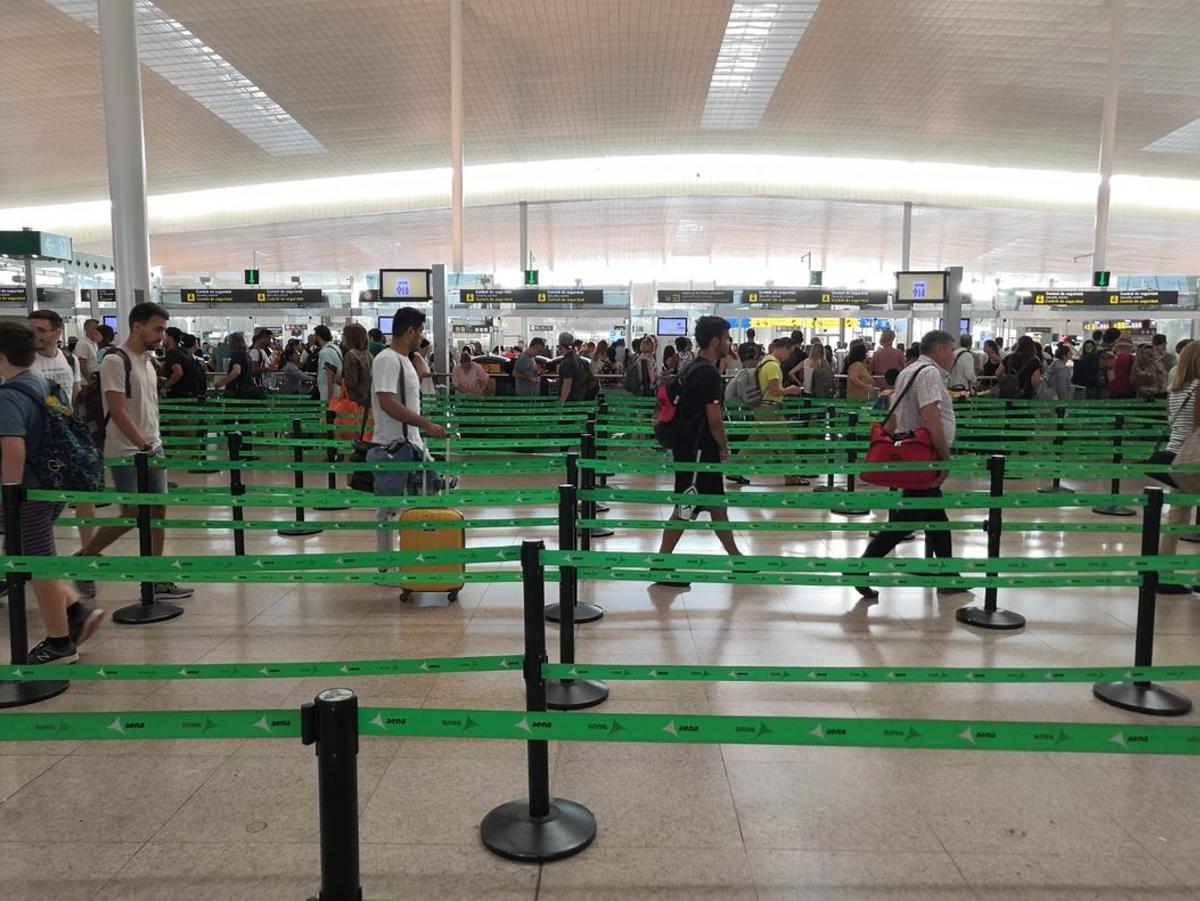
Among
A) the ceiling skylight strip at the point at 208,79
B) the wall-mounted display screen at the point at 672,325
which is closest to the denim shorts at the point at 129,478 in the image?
the ceiling skylight strip at the point at 208,79

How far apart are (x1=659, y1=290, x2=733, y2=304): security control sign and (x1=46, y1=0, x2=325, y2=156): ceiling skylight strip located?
11398 mm

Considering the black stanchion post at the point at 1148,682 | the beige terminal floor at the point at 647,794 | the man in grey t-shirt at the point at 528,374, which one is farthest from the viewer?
the man in grey t-shirt at the point at 528,374

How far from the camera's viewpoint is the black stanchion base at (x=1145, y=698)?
412cm

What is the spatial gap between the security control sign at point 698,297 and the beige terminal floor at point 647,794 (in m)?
17.4

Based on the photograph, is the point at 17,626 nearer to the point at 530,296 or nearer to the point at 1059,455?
the point at 1059,455

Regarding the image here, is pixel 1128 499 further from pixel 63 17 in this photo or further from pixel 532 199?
pixel 532 199

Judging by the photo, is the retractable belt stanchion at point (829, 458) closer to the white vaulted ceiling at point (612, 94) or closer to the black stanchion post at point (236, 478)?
the black stanchion post at point (236, 478)

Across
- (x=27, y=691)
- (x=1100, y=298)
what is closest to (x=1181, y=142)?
(x=1100, y=298)

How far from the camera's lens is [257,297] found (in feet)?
70.0

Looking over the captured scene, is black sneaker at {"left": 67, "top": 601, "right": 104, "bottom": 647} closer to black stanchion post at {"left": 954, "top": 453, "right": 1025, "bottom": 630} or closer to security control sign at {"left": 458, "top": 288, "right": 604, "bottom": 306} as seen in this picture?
black stanchion post at {"left": 954, "top": 453, "right": 1025, "bottom": 630}

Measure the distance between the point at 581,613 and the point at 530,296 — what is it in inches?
549

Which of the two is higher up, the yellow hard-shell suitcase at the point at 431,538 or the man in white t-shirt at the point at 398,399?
the man in white t-shirt at the point at 398,399

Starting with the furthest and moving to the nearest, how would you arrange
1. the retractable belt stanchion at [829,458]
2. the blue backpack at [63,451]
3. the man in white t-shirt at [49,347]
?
the retractable belt stanchion at [829,458] < the man in white t-shirt at [49,347] < the blue backpack at [63,451]

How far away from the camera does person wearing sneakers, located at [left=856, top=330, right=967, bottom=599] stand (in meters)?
5.72
